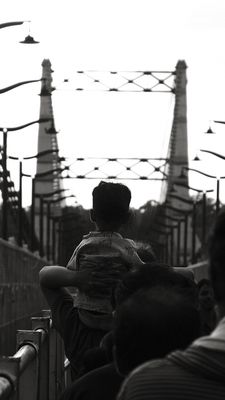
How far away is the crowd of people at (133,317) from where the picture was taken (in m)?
3.54

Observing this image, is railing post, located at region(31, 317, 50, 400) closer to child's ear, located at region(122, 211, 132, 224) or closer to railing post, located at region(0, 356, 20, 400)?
child's ear, located at region(122, 211, 132, 224)

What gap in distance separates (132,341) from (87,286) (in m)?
2.63

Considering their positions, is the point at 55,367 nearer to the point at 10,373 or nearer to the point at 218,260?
the point at 10,373

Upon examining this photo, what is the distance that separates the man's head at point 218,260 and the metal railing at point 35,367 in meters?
2.06

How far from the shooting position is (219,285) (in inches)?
144

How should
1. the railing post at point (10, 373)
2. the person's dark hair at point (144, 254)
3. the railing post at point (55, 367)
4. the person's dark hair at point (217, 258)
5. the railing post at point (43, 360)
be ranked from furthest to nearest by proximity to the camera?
the railing post at point (55, 367)
the railing post at point (43, 360)
the person's dark hair at point (144, 254)
the railing post at point (10, 373)
the person's dark hair at point (217, 258)

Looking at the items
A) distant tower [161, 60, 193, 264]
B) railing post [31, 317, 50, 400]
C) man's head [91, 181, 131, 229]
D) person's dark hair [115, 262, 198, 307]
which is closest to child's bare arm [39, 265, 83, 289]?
man's head [91, 181, 131, 229]

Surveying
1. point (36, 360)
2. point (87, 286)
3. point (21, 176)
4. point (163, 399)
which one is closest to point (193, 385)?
point (163, 399)

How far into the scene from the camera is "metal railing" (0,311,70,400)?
6.27 m

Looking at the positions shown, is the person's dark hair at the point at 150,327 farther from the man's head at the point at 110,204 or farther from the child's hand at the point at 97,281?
the man's head at the point at 110,204

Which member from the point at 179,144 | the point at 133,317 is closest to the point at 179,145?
the point at 179,144

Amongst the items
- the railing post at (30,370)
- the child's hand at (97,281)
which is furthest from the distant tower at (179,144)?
the child's hand at (97,281)

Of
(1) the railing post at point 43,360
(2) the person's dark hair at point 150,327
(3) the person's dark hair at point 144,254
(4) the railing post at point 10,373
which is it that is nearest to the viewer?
(2) the person's dark hair at point 150,327

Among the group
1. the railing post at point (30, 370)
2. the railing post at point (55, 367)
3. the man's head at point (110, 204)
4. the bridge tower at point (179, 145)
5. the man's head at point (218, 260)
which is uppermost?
the bridge tower at point (179, 145)
